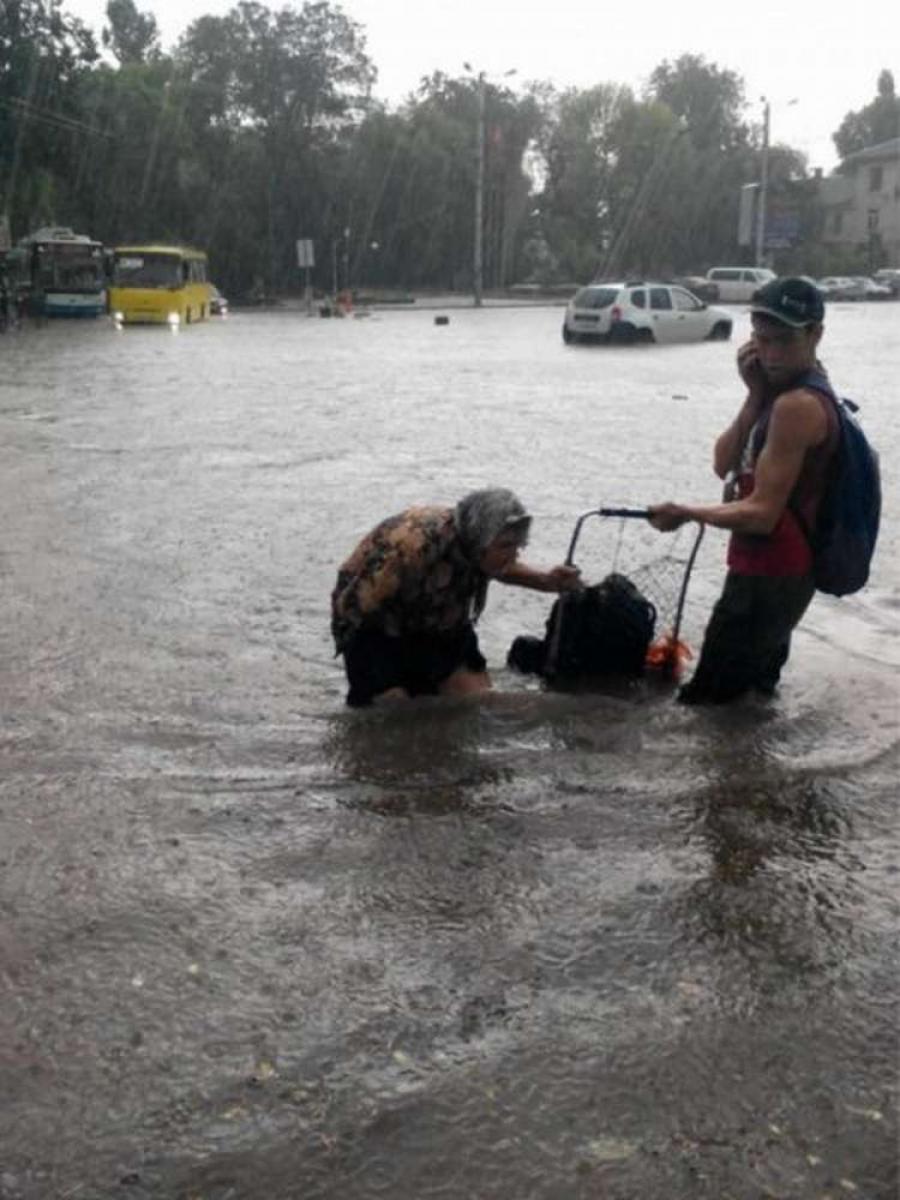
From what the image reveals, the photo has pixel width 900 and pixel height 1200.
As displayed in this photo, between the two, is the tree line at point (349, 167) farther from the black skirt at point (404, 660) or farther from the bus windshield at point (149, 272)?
the black skirt at point (404, 660)

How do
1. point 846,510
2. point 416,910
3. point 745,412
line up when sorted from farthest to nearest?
point 745,412
point 846,510
point 416,910

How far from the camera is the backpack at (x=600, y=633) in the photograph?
5.57 m

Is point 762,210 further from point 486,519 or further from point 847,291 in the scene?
point 486,519

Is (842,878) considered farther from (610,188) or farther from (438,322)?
(610,188)

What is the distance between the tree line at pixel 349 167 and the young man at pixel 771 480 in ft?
128

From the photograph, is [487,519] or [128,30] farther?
[128,30]

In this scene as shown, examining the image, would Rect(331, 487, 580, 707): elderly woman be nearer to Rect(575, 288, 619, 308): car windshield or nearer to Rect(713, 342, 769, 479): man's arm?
Rect(713, 342, 769, 479): man's arm

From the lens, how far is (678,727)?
5266 mm

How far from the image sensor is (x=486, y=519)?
4871mm

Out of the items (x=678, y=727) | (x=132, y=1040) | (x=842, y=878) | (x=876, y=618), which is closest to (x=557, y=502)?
(x=876, y=618)

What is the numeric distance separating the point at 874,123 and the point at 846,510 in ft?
399

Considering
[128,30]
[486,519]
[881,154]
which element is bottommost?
[486,519]

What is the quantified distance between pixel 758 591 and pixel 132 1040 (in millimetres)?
2726

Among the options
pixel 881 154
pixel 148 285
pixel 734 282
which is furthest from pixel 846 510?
pixel 881 154
